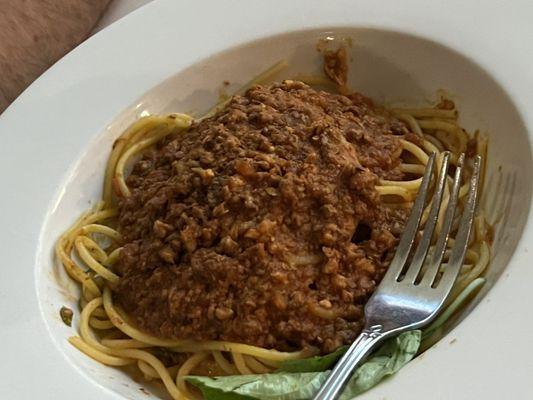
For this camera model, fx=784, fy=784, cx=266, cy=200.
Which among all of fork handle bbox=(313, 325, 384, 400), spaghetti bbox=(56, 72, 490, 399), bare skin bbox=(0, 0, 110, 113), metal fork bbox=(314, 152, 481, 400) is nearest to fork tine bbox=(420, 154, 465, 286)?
metal fork bbox=(314, 152, 481, 400)

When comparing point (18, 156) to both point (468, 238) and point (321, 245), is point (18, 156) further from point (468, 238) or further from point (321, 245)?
point (468, 238)

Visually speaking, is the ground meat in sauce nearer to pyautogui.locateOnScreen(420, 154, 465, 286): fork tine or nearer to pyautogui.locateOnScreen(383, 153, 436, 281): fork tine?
pyautogui.locateOnScreen(383, 153, 436, 281): fork tine

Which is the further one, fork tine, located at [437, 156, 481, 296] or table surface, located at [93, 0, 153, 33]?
table surface, located at [93, 0, 153, 33]

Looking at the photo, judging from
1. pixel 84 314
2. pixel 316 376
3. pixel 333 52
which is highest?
pixel 333 52

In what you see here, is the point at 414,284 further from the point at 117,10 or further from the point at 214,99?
the point at 117,10

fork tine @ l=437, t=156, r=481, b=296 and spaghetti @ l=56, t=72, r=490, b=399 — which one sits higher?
fork tine @ l=437, t=156, r=481, b=296

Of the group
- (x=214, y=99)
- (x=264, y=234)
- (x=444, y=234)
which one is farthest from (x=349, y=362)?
(x=214, y=99)

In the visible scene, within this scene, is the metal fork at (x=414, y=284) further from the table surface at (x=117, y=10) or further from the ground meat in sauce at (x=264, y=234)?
the table surface at (x=117, y=10)

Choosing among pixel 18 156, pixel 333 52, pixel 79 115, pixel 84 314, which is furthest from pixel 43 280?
pixel 333 52
